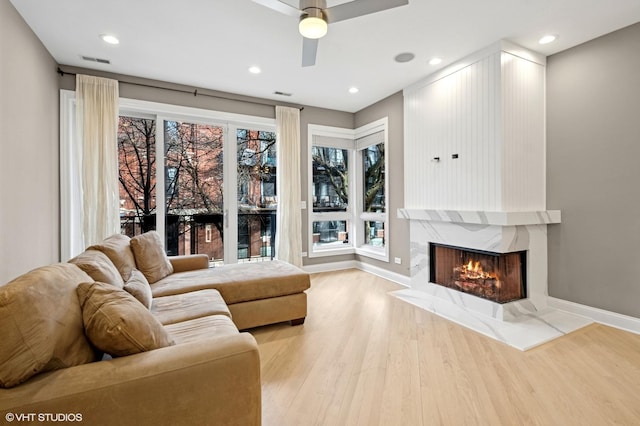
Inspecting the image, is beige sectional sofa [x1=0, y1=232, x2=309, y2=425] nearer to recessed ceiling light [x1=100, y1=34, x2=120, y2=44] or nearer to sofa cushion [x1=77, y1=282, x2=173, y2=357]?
sofa cushion [x1=77, y1=282, x2=173, y2=357]

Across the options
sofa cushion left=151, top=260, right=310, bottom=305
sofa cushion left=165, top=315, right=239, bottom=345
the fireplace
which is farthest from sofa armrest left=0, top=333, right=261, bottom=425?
the fireplace

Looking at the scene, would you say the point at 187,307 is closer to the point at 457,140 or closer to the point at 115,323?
the point at 115,323

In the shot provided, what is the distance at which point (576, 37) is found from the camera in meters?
2.91

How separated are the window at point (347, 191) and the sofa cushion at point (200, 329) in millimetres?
3148

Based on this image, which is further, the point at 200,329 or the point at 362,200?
the point at 362,200

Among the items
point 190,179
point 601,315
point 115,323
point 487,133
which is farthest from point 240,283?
point 601,315

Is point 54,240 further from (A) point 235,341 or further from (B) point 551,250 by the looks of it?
(B) point 551,250

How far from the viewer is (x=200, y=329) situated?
5.85 feet

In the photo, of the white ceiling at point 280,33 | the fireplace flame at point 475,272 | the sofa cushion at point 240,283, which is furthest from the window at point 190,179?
the fireplace flame at point 475,272

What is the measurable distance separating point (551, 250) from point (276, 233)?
358 cm

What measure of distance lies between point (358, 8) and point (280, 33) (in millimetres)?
1070

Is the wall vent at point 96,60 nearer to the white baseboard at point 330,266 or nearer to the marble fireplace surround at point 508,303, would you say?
the white baseboard at point 330,266

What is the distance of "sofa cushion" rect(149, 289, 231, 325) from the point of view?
2014 millimetres

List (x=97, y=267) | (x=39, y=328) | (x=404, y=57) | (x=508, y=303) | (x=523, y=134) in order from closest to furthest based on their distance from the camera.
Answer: (x=39, y=328)
(x=97, y=267)
(x=508, y=303)
(x=523, y=134)
(x=404, y=57)
